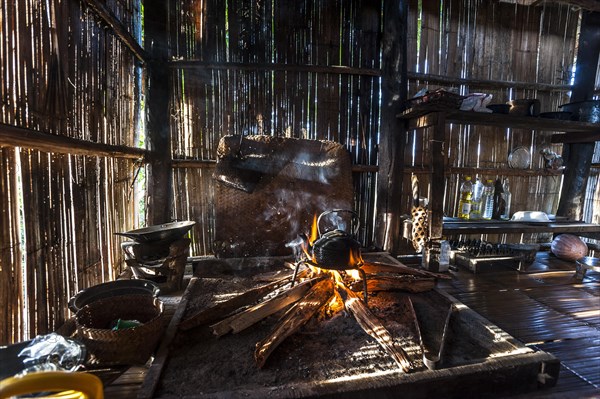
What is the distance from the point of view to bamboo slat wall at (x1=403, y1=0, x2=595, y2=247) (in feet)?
16.0

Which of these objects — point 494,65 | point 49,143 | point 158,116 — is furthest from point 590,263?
point 158,116

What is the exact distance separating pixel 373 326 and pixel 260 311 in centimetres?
95

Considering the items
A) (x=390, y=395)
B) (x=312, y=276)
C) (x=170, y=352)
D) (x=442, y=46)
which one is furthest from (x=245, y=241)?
(x=442, y=46)

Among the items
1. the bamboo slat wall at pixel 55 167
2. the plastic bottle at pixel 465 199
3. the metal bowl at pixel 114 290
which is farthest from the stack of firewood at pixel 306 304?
the plastic bottle at pixel 465 199

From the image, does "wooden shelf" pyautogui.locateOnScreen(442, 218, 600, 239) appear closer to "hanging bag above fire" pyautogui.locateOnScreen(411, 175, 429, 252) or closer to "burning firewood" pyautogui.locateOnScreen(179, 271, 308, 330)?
"hanging bag above fire" pyautogui.locateOnScreen(411, 175, 429, 252)

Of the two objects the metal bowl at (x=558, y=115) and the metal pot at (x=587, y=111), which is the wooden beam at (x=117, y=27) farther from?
the metal pot at (x=587, y=111)

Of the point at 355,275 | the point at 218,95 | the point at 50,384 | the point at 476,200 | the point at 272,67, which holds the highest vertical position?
the point at 272,67

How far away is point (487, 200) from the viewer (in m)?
4.77

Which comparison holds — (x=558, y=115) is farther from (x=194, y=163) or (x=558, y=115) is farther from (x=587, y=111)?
(x=194, y=163)

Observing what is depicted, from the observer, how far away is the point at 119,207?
11.9 ft

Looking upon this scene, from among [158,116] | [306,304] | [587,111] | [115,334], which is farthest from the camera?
[587,111]

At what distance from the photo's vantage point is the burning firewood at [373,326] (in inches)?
81.3

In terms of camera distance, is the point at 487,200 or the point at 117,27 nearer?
the point at 117,27

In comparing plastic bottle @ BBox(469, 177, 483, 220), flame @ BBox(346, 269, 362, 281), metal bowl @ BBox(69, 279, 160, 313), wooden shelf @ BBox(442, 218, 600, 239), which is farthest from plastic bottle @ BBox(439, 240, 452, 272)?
metal bowl @ BBox(69, 279, 160, 313)
